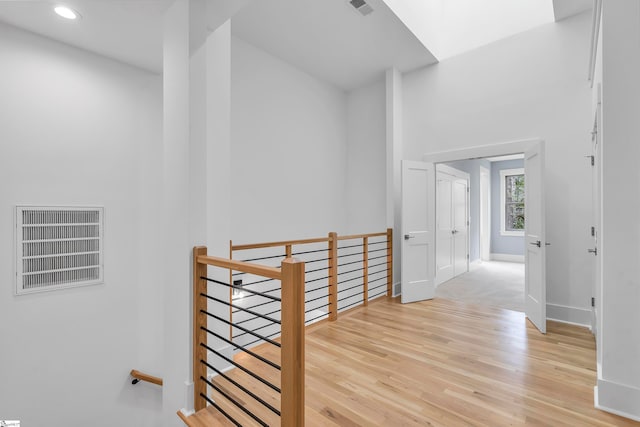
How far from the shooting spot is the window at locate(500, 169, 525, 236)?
298 inches

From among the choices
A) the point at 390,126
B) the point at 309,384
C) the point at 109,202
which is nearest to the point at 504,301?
the point at 390,126

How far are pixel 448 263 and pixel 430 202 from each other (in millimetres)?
1750

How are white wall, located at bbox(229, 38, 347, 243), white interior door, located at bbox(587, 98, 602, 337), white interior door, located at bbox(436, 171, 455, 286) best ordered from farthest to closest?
white interior door, located at bbox(436, 171, 455, 286) → white wall, located at bbox(229, 38, 347, 243) → white interior door, located at bbox(587, 98, 602, 337)

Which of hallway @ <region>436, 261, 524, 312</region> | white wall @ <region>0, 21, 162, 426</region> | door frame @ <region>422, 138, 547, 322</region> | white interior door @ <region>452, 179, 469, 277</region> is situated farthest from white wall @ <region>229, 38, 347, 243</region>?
white interior door @ <region>452, 179, 469, 277</region>

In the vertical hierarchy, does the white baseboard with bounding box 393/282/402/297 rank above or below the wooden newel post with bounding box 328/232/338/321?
below

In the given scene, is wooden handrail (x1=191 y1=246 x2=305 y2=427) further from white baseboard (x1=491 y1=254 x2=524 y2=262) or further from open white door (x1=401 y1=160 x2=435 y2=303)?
white baseboard (x1=491 y1=254 x2=524 y2=262)

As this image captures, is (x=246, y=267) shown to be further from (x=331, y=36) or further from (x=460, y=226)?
(x=460, y=226)

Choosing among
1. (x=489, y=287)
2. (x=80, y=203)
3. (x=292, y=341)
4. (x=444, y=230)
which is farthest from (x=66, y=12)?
(x=489, y=287)

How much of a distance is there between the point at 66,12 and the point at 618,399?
15.5 ft

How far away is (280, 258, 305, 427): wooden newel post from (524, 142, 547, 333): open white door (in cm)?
277

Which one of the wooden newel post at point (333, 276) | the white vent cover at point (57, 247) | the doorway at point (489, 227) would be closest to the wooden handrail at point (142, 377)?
the white vent cover at point (57, 247)

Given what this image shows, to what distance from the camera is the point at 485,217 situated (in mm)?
7703

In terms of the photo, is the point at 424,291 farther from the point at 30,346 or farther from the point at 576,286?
the point at 30,346

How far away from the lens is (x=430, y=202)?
428 centimetres
